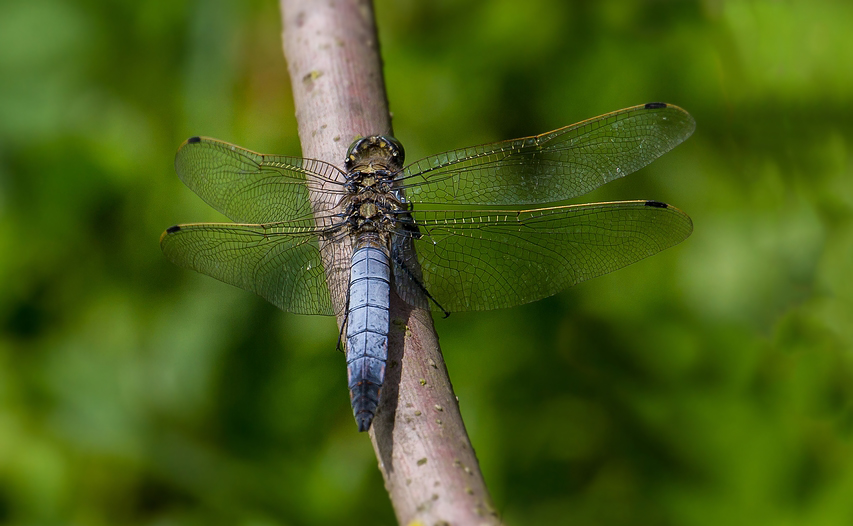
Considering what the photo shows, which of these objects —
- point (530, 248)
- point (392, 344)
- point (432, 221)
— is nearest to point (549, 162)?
point (530, 248)

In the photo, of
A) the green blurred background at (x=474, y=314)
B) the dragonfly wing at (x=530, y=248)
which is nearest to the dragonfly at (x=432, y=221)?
the dragonfly wing at (x=530, y=248)

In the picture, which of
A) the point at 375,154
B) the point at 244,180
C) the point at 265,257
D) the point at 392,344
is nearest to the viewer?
the point at 392,344

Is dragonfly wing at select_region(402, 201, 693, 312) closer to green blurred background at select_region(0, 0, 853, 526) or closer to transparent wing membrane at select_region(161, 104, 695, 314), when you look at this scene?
transparent wing membrane at select_region(161, 104, 695, 314)

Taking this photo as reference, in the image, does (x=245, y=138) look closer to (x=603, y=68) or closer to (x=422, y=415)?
(x=603, y=68)

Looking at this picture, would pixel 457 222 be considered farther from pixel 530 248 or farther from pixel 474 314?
pixel 474 314

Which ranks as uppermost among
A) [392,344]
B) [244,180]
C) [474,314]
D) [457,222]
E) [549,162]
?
[244,180]

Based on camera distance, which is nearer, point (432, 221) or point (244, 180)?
point (432, 221)

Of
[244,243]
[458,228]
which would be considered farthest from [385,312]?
[244,243]

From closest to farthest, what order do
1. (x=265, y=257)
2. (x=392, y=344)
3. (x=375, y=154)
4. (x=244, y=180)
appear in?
(x=392, y=344) → (x=375, y=154) → (x=265, y=257) → (x=244, y=180)
